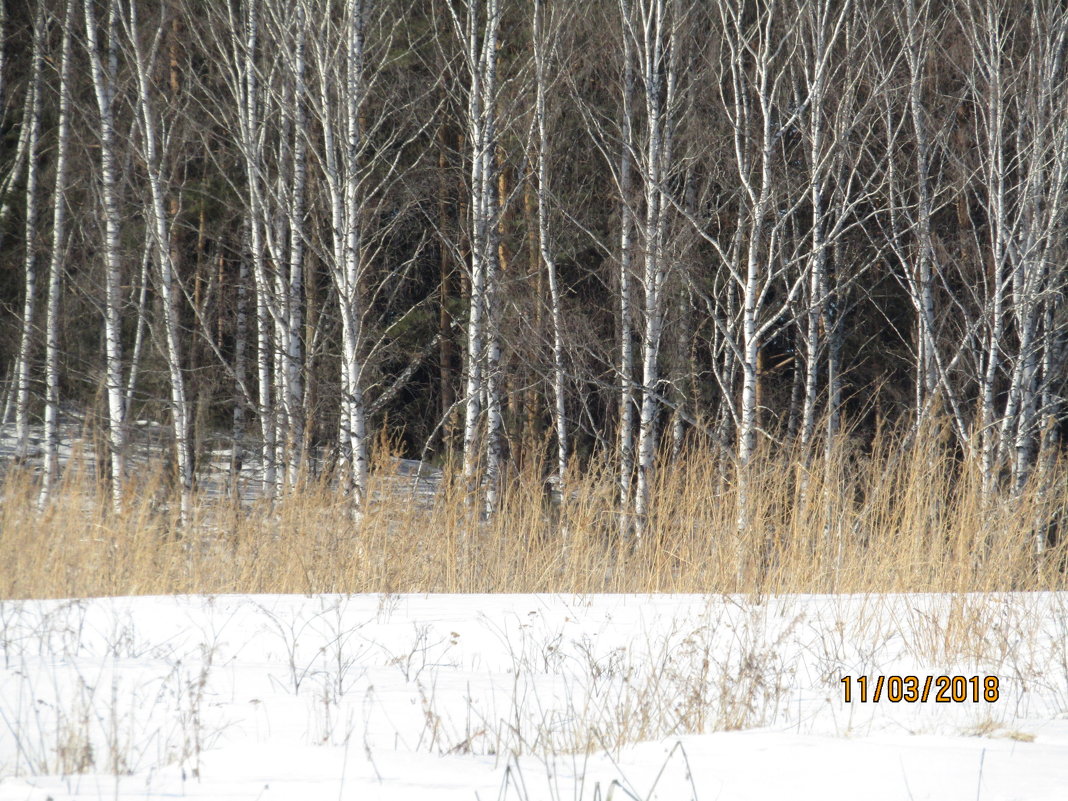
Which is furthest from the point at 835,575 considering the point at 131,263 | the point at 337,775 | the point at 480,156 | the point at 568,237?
the point at 131,263

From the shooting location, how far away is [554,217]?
11.1 m

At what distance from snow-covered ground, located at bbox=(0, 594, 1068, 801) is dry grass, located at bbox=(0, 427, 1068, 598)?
444 mm

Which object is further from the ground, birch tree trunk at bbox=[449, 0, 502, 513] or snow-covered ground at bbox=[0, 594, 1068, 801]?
birch tree trunk at bbox=[449, 0, 502, 513]

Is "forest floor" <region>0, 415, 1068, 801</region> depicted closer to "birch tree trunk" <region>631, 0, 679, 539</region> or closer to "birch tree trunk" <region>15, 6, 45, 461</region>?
"birch tree trunk" <region>631, 0, 679, 539</region>

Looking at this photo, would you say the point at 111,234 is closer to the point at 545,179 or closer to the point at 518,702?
the point at 545,179

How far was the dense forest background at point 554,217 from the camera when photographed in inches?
275

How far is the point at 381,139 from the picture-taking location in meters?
11.6

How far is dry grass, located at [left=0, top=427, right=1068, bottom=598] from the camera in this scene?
13.9 ft

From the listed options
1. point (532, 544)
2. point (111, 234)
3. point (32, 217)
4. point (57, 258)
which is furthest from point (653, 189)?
point (32, 217)

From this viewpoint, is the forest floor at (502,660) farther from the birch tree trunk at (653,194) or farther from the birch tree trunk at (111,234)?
the birch tree trunk at (111,234)

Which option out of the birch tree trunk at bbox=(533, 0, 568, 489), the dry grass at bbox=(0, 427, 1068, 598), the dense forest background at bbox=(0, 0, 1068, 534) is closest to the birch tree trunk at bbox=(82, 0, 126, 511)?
the dense forest background at bbox=(0, 0, 1068, 534)

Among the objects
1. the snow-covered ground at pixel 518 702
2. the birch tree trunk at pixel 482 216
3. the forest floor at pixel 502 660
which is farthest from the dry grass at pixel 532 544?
the birch tree trunk at pixel 482 216

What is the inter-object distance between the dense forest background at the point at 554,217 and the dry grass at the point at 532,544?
0.30m

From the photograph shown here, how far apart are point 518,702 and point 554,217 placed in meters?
9.02
